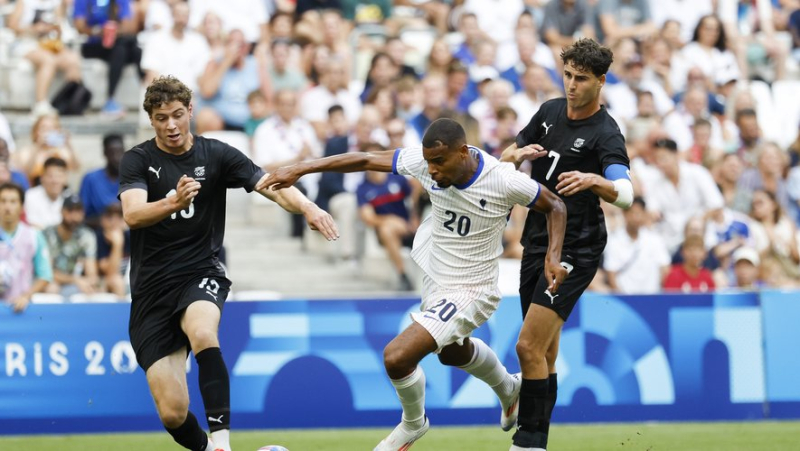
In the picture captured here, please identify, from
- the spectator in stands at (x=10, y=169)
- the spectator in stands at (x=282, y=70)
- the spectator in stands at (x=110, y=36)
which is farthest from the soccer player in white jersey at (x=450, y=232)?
the spectator in stands at (x=110, y=36)

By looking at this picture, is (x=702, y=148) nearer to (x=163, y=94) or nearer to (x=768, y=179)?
(x=768, y=179)

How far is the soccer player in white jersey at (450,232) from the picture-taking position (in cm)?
830

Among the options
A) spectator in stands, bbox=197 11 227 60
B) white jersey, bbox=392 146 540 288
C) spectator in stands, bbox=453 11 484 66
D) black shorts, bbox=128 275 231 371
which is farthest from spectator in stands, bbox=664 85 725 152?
black shorts, bbox=128 275 231 371

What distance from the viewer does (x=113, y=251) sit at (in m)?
13.7

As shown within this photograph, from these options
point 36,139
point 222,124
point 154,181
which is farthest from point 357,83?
point 154,181

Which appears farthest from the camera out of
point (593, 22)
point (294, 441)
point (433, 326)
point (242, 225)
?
point (593, 22)

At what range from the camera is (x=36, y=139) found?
1491 centimetres

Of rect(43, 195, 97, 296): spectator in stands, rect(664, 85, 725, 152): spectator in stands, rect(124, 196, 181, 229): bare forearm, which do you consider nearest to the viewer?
rect(124, 196, 181, 229): bare forearm

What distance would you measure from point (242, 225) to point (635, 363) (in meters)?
5.68

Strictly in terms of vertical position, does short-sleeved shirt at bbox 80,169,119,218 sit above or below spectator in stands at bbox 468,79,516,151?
below

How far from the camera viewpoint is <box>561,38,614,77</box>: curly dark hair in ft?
28.3

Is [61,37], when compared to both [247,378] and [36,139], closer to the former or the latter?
[36,139]

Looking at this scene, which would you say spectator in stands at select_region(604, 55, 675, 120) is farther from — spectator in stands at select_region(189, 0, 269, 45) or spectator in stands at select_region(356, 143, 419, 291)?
spectator in stands at select_region(189, 0, 269, 45)

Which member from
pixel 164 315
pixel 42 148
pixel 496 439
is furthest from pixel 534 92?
pixel 164 315
